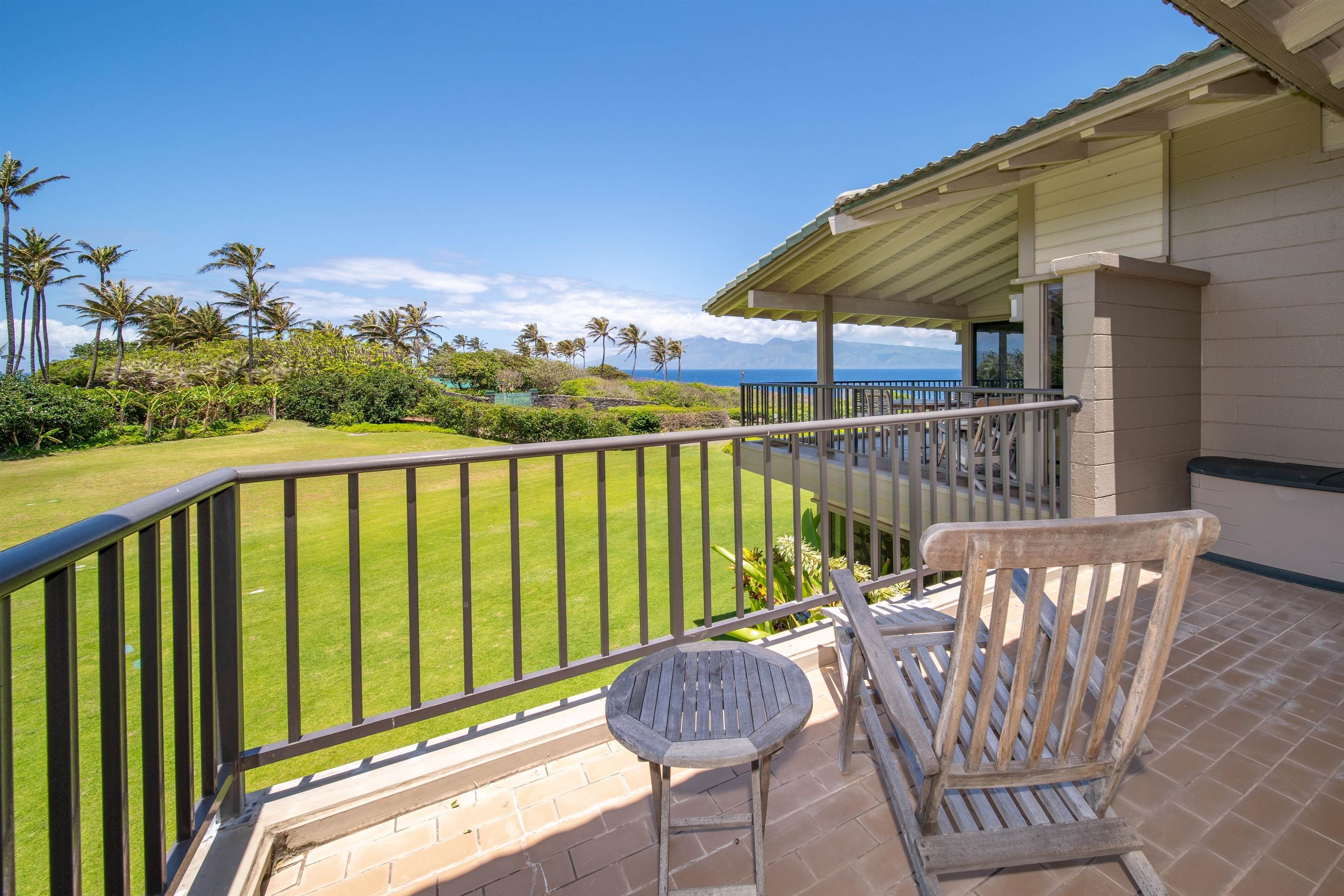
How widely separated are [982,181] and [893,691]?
5.17 metres

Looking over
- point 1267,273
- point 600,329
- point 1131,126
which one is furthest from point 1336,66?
point 600,329

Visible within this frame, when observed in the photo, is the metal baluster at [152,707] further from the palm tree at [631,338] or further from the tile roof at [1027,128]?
the palm tree at [631,338]

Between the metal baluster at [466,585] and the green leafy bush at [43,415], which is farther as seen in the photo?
the green leafy bush at [43,415]

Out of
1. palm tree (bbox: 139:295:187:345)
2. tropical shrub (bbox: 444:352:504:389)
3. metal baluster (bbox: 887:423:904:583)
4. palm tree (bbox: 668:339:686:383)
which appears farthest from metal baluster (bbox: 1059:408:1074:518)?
palm tree (bbox: 668:339:686:383)

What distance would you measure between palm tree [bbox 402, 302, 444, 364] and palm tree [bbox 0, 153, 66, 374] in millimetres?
22665

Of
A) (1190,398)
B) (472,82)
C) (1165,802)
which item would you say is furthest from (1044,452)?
(472,82)

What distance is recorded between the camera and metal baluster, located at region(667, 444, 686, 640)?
2188mm

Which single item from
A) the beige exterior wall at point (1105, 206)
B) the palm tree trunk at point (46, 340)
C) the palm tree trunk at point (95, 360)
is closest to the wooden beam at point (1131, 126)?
the beige exterior wall at point (1105, 206)

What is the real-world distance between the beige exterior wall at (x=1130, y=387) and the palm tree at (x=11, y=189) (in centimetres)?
3821

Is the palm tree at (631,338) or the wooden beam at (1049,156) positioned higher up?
the palm tree at (631,338)

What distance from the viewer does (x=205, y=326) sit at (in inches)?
1517

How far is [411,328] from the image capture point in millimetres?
48750

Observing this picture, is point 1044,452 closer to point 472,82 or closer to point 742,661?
point 742,661

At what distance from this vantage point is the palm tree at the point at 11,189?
85.0 feet
